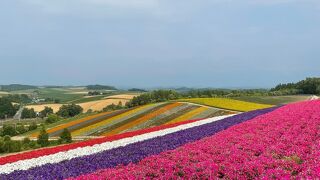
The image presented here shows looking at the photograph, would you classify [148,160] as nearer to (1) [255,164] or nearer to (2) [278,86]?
(1) [255,164]

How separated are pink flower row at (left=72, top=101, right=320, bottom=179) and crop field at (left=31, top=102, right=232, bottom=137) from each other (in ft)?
119

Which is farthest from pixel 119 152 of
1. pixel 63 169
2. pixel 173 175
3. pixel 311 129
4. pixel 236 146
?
pixel 311 129

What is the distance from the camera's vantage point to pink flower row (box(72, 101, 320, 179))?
31.6 feet

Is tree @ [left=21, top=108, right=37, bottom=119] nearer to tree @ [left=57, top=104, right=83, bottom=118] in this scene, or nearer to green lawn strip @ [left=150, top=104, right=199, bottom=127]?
tree @ [left=57, top=104, right=83, bottom=118]

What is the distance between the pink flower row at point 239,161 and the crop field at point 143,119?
36.4 m

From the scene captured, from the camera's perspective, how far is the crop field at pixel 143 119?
173 ft

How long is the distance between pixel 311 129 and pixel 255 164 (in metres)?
7.08

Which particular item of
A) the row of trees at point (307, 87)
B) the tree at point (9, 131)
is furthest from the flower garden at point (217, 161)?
the row of trees at point (307, 87)

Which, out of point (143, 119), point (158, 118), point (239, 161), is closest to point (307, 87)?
point (158, 118)

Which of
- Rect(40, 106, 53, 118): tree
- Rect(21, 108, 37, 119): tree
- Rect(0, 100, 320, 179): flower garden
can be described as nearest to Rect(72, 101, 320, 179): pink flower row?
Rect(0, 100, 320, 179): flower garden

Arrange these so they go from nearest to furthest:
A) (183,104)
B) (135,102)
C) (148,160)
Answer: (148,160)
(183,104)
(135,102)

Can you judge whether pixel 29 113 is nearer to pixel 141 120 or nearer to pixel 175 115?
pixel 141 120

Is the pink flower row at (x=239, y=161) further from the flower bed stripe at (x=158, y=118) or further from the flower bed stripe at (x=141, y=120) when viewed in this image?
the flower bed stripe at (x=141, y=120)

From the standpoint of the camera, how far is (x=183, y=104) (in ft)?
217
